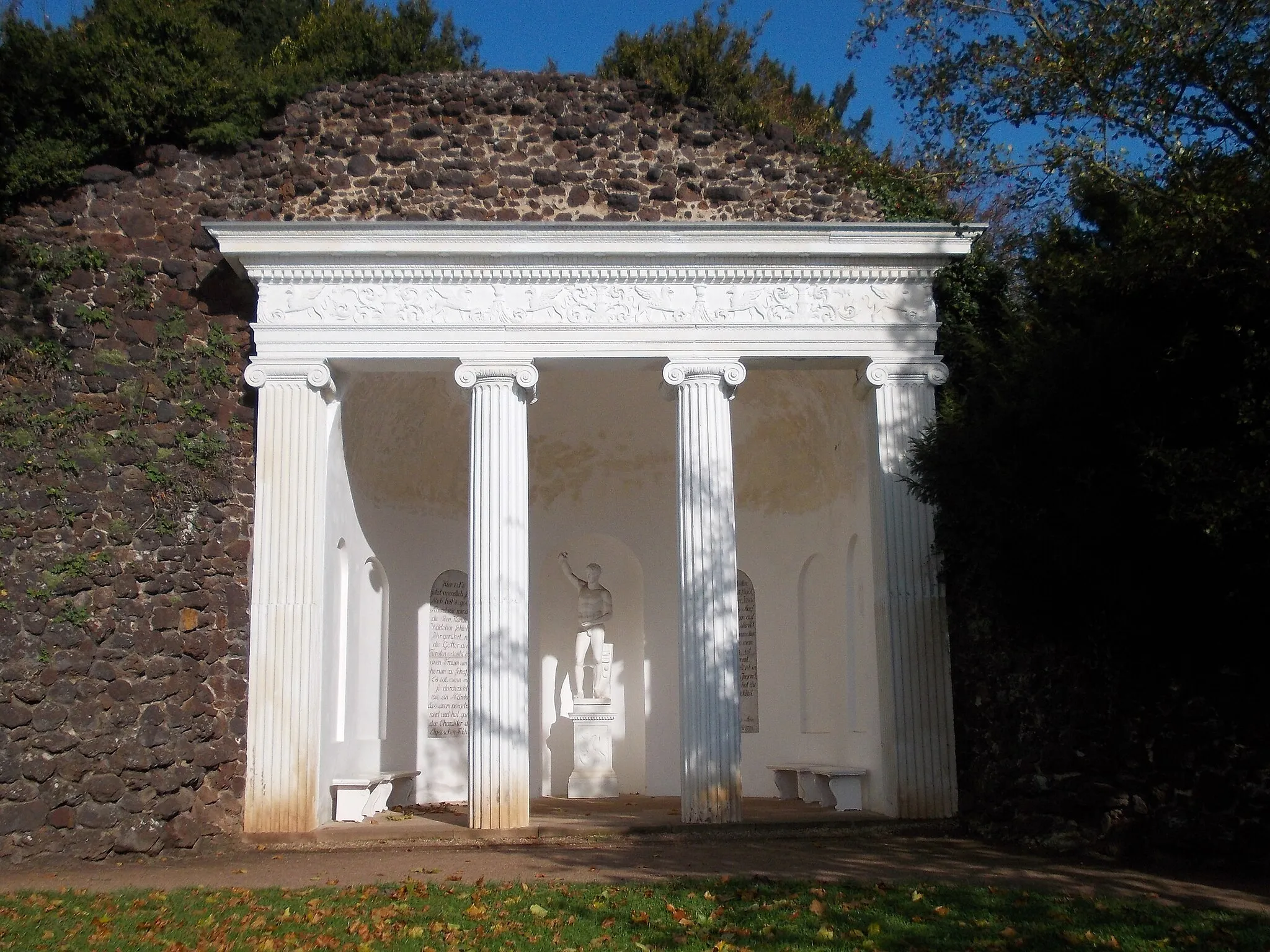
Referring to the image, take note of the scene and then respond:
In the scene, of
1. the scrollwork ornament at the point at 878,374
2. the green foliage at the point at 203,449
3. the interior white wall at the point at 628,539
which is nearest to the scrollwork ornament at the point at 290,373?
the green foliage at the point at 203,449

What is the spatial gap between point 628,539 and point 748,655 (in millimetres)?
2440

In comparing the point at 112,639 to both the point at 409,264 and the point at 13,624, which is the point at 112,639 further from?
the point at 409,264

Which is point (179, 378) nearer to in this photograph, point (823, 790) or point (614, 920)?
point (614, 920)

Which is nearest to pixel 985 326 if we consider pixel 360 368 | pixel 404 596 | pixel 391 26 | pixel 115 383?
pixel 360 368

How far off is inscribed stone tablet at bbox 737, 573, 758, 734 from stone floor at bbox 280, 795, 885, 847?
232cm

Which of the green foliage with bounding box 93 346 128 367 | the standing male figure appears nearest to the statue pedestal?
the standing male figure

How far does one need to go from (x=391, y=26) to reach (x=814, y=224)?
11539 millimetres

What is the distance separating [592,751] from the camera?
16.7 m

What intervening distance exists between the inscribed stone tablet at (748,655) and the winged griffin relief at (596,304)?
15.9 feet

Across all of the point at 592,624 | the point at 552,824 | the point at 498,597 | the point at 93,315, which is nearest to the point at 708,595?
the point at 498,597

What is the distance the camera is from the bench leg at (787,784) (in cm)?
1616

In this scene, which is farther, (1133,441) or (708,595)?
(708,595)

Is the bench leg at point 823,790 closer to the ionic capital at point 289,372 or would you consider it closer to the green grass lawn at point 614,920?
the green grass lawn at point 614,920

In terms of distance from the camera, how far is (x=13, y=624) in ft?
39.4
